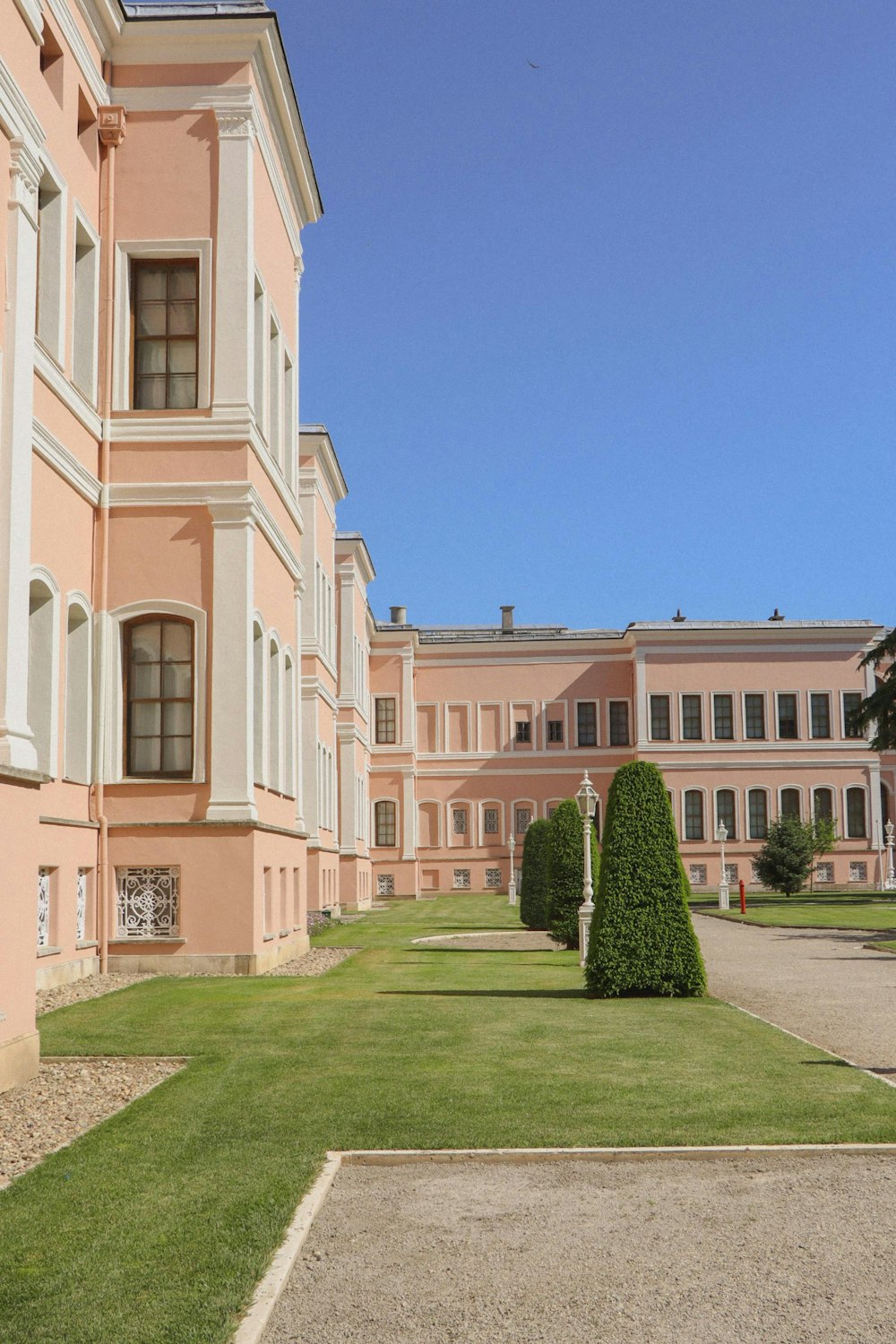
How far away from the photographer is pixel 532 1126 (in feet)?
23.4

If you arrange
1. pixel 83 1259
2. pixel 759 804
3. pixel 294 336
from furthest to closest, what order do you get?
1. pixel 759 804
2. pixel 294 336
3. pixel 83 1259

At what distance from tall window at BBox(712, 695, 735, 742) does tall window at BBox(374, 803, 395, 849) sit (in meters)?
14.1

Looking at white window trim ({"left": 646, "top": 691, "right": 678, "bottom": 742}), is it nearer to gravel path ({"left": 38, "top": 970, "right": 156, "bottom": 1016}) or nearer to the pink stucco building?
the pink stucco building

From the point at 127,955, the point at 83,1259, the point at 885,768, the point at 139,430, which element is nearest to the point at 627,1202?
the point at 83,1259

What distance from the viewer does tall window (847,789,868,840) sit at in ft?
188

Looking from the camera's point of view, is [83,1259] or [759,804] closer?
[83,1259]

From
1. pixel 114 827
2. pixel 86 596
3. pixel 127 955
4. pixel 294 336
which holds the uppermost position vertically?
pixel 294 336

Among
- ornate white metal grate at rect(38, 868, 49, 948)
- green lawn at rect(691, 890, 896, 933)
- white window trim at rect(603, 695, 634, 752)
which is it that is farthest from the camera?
white window trim at rect(603, 695, 634, 752)

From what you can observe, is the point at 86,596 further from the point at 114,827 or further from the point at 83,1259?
the point at 83,1259

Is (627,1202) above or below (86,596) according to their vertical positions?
below

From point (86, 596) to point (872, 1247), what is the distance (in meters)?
13.5

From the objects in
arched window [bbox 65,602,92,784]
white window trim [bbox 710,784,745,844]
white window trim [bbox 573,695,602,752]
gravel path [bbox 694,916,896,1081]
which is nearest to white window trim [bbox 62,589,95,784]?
arched window [bbox 65,602,92,784]

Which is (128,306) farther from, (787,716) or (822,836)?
(787,716)

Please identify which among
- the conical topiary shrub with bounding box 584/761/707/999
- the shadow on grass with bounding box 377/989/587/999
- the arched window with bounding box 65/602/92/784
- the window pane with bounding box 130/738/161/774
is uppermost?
the arched window with bounding box 65/602/92/784
